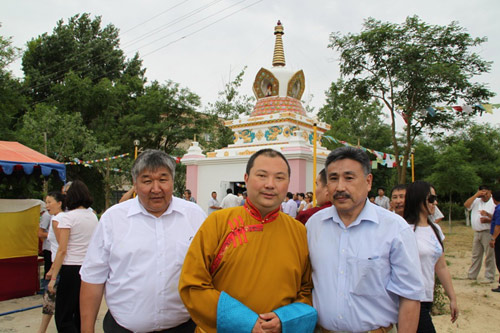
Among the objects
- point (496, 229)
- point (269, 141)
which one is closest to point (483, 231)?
point (496, 229)

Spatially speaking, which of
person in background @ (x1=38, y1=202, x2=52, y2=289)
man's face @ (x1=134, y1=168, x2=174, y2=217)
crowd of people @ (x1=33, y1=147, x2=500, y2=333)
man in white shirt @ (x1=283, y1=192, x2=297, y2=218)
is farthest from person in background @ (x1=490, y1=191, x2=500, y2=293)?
person in background @ (x1=38, y1=202, x2=52, y2=289)

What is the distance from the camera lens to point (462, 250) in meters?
11.2

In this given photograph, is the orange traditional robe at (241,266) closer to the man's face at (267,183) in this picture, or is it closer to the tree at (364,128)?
the man's face at (267,183)

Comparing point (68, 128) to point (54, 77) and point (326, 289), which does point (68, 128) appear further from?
point (326, 289)

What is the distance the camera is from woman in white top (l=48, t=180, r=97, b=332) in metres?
3.75

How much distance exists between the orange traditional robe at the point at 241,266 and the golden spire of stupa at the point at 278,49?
16.7 meters

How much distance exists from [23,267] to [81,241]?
2.90 meters

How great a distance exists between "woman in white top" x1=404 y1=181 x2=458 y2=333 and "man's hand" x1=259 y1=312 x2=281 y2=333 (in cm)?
149

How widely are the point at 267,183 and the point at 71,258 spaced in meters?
2.56

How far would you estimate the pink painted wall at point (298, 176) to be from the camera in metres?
12.7

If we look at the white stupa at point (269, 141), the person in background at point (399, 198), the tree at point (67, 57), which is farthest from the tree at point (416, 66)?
the tree at point (67, 57)

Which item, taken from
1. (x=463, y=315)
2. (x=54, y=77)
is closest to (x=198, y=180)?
(x=463, y=315)

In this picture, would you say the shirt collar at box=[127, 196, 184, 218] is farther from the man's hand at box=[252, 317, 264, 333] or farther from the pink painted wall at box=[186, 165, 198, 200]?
the pink painted wall at box=[186, 165, 198, 200]

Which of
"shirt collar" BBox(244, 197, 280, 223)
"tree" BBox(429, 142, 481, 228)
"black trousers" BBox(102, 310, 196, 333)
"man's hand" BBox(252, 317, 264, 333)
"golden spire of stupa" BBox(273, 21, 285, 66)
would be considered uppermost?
"golden spire of stupa" BBox(273, 21, 285, 66)
